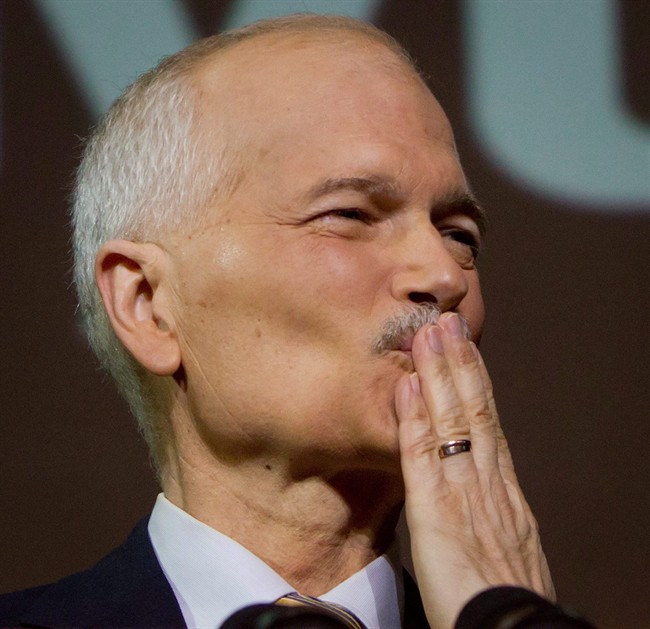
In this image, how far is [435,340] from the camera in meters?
1.34

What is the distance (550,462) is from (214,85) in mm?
1022

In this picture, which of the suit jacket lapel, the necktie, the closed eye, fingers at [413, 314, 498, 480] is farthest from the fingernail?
the suit jacket lapel

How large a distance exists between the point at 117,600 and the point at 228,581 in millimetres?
151

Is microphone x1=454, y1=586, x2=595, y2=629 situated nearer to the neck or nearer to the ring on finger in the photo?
the ring on finger

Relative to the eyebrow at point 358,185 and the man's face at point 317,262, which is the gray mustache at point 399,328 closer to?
the man's face at point 317,262

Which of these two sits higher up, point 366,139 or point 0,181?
point 366,139

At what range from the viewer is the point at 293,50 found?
1.52m

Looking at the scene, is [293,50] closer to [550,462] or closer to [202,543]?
[202,543]

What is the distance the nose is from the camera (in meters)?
1.35

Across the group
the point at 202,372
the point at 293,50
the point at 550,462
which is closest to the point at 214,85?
the point at 293,50

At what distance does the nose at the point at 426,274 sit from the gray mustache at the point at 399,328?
0.02 meters

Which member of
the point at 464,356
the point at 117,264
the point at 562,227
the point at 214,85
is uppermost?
the point at 214,85

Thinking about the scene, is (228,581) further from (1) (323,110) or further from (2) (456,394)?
(1) (323,110)

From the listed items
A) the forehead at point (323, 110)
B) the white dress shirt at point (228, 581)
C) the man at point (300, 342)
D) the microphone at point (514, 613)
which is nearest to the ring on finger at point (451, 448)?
the man at point (300, 342)
